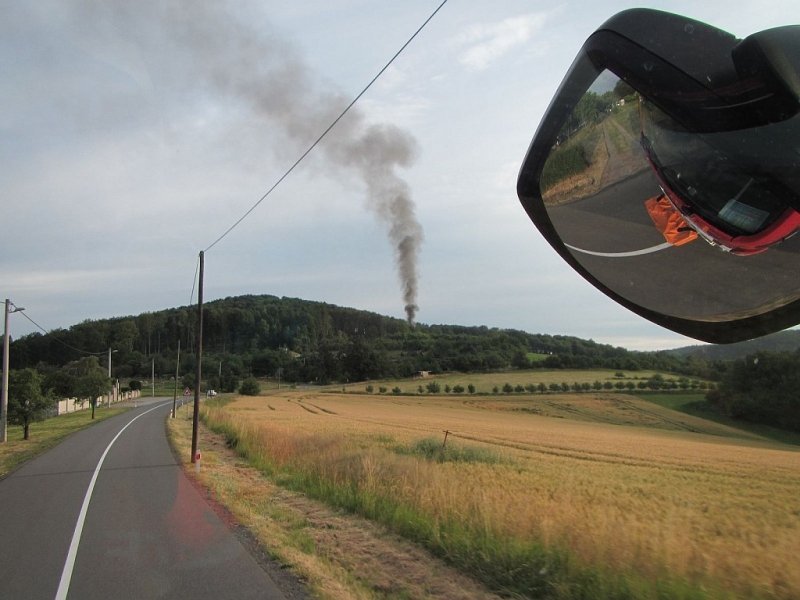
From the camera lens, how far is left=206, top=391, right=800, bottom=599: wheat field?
588 cm

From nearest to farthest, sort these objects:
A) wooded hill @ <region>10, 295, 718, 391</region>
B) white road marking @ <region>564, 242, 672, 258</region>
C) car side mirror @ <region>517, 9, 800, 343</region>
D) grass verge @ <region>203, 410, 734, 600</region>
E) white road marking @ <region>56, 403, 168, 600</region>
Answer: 1. car side mirror @ <region>517, 9, 800, 343</region>
2. white road marking @ <region>564, 242, 672, 258</region>
3. grass verge @ <region>203, 410, 734, 600</region>
4. white road marking @ <region>56, 403, 168, 600</region>
5. wooded hill @ <region>10, 295, 718, 391</region>

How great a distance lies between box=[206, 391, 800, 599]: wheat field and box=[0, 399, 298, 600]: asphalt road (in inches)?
98.2

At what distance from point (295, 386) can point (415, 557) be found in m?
102

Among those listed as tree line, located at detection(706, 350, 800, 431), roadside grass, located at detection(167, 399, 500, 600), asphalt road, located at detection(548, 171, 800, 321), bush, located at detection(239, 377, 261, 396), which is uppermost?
bush, located at detection(239, 377, 261, 396)

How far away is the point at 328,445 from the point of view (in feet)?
59.1

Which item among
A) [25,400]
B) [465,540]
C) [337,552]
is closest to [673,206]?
[465,540]

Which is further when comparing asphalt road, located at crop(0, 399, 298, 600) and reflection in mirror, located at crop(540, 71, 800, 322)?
asphalt road, located at crop(0, 399, 298, 600)

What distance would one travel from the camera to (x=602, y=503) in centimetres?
1089

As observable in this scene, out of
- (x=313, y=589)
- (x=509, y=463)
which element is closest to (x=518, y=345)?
(x=509, y=463)

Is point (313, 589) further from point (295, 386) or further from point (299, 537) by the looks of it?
point (295, 386)

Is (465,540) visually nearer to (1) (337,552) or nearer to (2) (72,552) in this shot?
(1) (337,552)

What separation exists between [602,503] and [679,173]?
9288 mm

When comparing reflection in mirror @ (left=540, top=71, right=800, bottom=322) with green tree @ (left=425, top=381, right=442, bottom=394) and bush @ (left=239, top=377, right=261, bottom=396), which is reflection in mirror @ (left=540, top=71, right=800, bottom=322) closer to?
green tree @ (left=425, top=381, right=442, bottom=394)

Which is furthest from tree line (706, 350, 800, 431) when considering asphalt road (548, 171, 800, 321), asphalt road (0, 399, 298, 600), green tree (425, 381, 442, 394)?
green tree (425, 381, 442, 394)
